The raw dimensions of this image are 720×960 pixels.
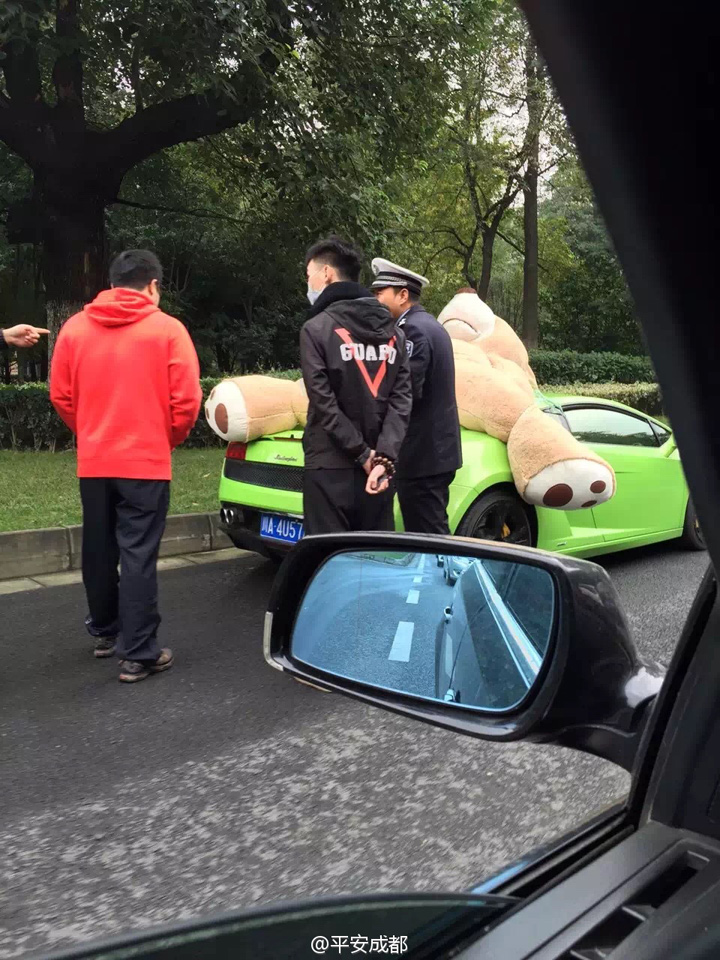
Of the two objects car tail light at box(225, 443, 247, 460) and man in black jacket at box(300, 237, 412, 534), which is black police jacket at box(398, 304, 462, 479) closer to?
man in black jacket at box(300, 237, 412, 534)

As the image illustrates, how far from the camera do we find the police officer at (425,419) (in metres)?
4.62

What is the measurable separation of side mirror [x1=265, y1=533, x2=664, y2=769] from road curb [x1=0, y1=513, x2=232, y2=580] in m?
5.23

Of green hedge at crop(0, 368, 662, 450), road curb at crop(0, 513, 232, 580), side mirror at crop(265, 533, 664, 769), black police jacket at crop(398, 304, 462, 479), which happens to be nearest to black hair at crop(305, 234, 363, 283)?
black police jacket at crop(398, 304, 462, 479)

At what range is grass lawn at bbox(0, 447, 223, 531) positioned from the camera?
287 inches

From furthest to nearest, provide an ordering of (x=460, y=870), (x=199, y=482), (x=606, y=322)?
(x=199, y=482) < (x=460, y=870) < (x=606, y=322)

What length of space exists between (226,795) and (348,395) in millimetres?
2013

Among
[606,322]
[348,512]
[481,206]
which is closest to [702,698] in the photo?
[606,322]

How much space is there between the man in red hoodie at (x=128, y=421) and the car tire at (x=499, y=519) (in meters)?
1.96

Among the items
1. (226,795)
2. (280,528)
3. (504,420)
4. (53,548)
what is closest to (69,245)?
(53,548)

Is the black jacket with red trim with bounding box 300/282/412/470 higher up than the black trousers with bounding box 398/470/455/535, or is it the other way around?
the black jacket with red trim with bounding box 300/282/412/470

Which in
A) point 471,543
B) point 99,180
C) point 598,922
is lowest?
point 598,922

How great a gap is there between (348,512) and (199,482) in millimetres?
5477

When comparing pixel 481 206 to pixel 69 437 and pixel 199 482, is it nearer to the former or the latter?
pixel 69 437

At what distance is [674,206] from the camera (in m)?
0.55
